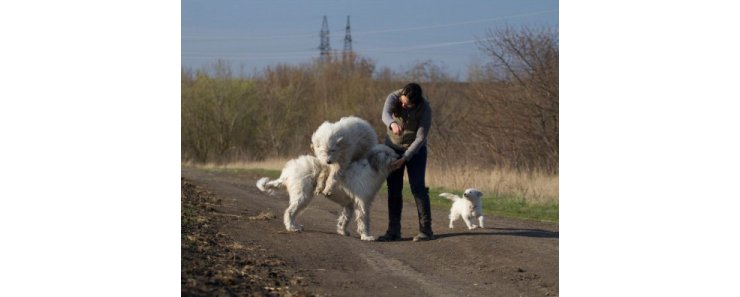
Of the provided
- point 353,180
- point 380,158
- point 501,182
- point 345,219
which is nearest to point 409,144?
point 380,158

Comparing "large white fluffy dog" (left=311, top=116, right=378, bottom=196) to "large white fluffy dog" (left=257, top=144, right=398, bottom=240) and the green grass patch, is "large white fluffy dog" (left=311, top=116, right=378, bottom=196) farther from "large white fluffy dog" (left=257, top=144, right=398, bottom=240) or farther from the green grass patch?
the green grass patch

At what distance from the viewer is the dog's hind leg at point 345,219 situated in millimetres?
12633

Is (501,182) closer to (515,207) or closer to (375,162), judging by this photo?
(515,207)

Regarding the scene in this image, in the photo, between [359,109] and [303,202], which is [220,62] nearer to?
[359,109]

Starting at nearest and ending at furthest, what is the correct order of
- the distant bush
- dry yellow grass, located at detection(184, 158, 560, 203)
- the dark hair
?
the dark hair < dry yellow grass, located at detection(184, 158, 560, 203) < the distant bush

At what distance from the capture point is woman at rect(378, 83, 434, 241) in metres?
12.2

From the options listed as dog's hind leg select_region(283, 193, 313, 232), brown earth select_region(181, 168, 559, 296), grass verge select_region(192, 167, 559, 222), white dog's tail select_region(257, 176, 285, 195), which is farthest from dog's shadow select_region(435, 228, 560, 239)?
grass verge select_region(192, 167, 559, 222)

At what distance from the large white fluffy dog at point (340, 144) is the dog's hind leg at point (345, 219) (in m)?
0.44

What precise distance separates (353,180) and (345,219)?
0.72 m

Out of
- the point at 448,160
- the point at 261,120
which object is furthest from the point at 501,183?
the point at 261,120

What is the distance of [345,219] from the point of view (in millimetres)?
12695

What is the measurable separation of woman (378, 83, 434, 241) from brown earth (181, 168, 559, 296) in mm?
329

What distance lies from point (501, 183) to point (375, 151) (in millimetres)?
9906
